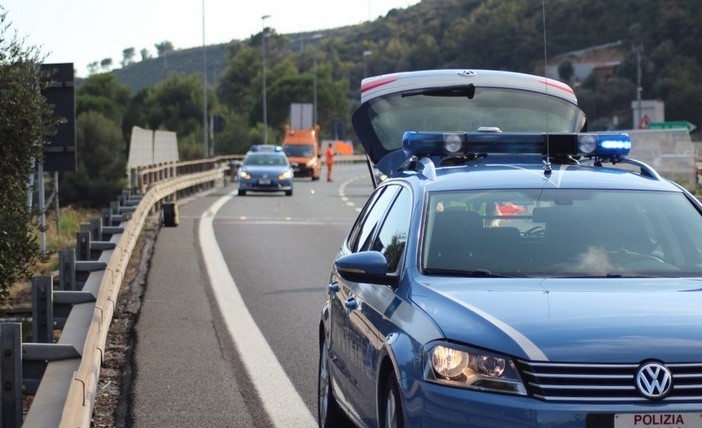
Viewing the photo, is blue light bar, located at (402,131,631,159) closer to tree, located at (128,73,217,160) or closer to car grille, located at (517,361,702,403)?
car grille, located at (517,361,702,403)

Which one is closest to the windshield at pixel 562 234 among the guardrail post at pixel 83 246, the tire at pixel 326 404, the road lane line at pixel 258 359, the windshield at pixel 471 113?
the tire at pixel 326 404

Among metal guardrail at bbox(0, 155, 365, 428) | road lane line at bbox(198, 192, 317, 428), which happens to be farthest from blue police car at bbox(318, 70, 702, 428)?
metal guardrail at bbox(0, 155, 365, 428)

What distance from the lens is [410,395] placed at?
5539 mm

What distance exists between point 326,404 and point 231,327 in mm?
5230

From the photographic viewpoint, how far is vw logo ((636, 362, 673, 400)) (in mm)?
5180

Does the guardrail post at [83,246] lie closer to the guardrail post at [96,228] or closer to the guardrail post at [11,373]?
the guardrail post at [96,228]

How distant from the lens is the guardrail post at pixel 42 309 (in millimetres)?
10430

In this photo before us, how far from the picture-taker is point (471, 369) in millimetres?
5391

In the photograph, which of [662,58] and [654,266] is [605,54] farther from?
[654,266]

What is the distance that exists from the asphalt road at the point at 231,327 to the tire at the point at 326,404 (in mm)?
416

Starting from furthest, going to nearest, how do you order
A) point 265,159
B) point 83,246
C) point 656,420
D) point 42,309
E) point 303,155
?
point 303,155, point 265,159, point 83,246, point 42,309, point 656,420

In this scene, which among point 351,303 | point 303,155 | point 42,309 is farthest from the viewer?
point 303,155

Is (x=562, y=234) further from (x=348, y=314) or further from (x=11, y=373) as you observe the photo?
(x=11, y=373)

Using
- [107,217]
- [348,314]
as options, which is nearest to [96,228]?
[107,217]
